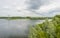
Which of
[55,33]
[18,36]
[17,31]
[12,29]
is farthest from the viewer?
[12,29]

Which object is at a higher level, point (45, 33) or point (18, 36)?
point (45, 33)

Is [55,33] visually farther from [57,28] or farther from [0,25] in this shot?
[0,25]

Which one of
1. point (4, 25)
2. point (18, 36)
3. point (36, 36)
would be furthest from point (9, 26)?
point (36, 36)

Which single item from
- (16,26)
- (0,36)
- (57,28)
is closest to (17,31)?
(16,26)

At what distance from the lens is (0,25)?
726 inches

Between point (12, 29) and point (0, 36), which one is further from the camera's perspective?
point (12, 29)

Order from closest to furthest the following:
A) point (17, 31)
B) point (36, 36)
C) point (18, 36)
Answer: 1. point (36, 36)
2. point (18, 36)
3. point (17, 31)

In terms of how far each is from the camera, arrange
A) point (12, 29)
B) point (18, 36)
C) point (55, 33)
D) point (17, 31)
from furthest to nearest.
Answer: point (12, 29) < point (17, 31) < point (18, 36) < point (55, 33)

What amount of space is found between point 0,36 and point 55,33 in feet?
30.0

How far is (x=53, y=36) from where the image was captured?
31.6 feet

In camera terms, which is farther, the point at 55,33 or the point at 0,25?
the point at 0,25

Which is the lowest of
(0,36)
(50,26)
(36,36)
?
(0,36)

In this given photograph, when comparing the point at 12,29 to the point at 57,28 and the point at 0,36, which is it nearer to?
the point at 0,36

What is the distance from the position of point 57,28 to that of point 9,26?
957cm
